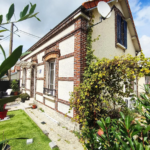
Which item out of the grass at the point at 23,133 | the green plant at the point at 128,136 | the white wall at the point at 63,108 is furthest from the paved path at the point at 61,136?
the green plant at the point at 128,136

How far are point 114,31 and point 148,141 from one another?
596 cm

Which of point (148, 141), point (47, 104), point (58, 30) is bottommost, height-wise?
point (47, 104)

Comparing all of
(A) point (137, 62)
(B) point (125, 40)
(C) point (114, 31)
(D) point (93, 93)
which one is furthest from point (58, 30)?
(B) point (125, 40)

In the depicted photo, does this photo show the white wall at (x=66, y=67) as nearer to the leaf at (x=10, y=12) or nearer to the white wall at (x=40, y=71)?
the white wall at (x=40, y=71)

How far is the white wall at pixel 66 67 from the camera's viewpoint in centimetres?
429

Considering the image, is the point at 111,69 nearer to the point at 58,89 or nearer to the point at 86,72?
the point at 86,72

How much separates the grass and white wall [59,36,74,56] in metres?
3.60

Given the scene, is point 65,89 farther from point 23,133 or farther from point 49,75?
point 23,133

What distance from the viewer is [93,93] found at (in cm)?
360

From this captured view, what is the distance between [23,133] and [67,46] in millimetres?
4098

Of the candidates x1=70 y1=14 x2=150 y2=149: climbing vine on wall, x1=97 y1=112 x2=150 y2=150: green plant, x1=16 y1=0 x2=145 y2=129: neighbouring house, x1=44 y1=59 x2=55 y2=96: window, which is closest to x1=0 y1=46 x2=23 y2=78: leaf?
x1=97 y1=112 x2=150 y2=150: green plant

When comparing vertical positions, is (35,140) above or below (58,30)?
below

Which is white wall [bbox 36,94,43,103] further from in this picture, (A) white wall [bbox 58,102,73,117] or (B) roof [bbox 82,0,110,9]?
(B) roof [bbox 82,0,110,9]

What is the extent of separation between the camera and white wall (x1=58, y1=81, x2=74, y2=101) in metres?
4.28
